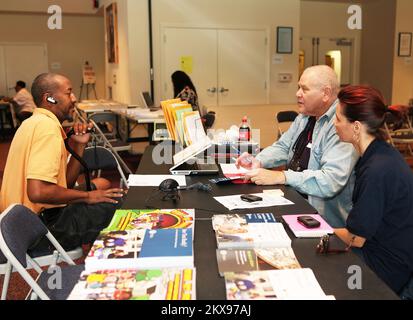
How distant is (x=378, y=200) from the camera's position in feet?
5.56

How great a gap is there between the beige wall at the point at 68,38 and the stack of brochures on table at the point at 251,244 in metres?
10.6

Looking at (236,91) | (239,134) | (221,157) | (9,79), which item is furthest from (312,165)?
(9,79)

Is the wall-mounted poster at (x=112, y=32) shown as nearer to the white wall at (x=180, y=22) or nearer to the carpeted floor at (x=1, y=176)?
the white wall at (x=180, y=22)

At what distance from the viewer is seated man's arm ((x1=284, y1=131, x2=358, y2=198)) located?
2254 mm

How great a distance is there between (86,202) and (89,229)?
221mm

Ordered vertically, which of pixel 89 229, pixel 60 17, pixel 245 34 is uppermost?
pixel 60 17

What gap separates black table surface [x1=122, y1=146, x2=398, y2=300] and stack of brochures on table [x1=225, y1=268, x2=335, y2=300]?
0.03m

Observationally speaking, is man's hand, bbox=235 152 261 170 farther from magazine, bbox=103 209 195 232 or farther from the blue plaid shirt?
magazine, bbox=103 209 195 232

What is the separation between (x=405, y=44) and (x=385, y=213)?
28.0 feet

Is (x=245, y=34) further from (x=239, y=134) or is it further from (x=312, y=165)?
(x=312, y=165)

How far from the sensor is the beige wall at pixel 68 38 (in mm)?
10633

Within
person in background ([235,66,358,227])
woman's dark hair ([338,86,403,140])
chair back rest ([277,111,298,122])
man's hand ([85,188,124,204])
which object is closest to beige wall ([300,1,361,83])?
chair back rest ([277,111,298,122])

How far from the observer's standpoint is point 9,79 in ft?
35.9

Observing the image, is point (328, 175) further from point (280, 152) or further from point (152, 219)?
point (152, 219)
